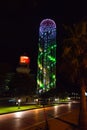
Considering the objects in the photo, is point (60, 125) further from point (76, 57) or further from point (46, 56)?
point (46, 56)

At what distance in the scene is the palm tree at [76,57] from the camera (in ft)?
89.8

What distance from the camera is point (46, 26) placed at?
158500 mm

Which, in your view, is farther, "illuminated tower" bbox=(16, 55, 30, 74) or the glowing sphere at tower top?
the glowing sphere at tower top

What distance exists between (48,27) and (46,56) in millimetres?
13811

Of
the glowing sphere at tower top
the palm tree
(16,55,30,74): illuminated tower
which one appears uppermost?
the glowing sphere at tower top

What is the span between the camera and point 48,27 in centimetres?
15925

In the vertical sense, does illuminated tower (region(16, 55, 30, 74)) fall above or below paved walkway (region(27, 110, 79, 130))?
above

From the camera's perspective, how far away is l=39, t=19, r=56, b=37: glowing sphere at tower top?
15700 centimetres

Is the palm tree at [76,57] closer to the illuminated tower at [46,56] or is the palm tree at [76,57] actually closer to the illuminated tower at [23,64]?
the illuminated tower at [23,64]

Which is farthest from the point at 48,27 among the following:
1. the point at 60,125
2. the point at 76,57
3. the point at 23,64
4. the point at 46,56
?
the point at 60,125

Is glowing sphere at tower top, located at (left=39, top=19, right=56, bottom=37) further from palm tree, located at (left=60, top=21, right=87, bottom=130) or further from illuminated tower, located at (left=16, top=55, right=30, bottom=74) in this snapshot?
palm tree, located at (left=60, top=21, right=87, bottom=130)

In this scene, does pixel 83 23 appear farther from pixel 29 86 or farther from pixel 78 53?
pixel 29 86

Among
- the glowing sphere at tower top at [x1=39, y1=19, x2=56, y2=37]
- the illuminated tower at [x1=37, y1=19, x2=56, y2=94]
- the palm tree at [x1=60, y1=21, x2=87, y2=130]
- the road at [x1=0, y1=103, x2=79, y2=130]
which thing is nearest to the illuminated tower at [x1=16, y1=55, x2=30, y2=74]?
the illuminated tower at [x1=37, y1=19, x2=56, y2=94]

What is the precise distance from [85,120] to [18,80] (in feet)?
223
